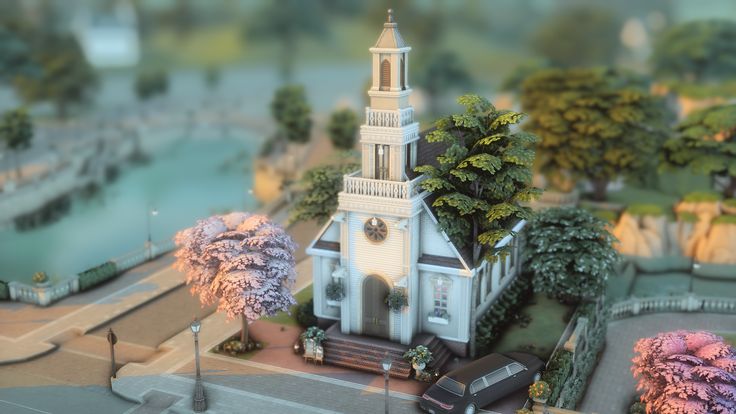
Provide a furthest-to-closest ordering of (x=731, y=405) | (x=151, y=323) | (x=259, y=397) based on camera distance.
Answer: (x=151, y=323) → (x=259, y=397) → (x=731, y=405)

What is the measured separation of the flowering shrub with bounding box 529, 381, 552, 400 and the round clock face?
9392 millimetres

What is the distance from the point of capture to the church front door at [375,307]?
34156 mm

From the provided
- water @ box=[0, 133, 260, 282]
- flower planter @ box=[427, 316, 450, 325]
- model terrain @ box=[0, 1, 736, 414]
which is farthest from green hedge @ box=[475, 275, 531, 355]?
water @ box=[0, 133, 260, 282]

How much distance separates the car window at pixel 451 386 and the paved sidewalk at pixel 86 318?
19.0 m

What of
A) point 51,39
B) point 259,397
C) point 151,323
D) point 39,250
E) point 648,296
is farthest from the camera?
point 51,39

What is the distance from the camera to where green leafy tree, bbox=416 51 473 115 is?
114m

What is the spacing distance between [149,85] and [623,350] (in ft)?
315

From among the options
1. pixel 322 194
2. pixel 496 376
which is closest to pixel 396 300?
pixel 496 376

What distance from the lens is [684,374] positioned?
1056 inches

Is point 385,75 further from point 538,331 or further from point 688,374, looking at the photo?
point 688,374

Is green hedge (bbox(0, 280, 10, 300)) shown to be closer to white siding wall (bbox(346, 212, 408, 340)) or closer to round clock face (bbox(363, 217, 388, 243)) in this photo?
white siding wall (bbox(346, 212, 408, 340))

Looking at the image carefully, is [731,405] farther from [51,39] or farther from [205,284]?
[51,39]

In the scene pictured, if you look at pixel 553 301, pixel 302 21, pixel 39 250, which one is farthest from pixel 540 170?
pixel 302 21

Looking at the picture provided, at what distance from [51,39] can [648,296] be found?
100m
